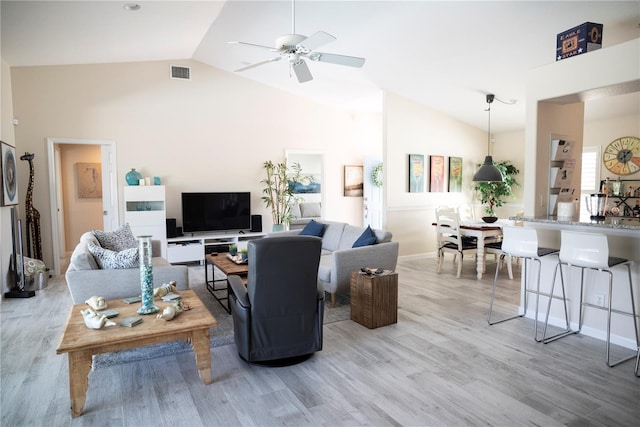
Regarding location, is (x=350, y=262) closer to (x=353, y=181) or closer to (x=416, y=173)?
(x=416, y=173)

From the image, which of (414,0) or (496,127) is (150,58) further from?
(496,127)

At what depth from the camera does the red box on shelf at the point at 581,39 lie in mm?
3512

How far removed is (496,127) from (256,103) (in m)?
4.76

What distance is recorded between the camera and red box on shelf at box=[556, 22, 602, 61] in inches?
138

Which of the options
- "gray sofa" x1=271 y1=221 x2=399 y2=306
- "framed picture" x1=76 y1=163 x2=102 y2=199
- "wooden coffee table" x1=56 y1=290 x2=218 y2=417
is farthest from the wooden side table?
"framed picture" x1=76 y1=163 x2=102 y2=199

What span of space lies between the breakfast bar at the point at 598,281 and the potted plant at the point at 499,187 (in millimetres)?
3955

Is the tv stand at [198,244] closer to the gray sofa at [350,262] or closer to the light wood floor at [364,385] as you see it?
the gray sofa at [350,262]

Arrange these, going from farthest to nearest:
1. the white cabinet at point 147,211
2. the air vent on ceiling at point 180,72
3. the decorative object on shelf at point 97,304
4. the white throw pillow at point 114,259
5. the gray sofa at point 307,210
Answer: the gray sofa at point 307,210, the air vent on ceiling at point 180,72, the white cabinet at point 147,211, the white throw pillow at point 114,259, the decorative object on shelf at point 97,304

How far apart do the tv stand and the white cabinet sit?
0.17 m

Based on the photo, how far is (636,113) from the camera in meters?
6.02

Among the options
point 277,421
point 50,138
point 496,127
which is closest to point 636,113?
point 496,127

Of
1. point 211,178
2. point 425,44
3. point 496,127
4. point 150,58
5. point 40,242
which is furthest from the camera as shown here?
point 496,127

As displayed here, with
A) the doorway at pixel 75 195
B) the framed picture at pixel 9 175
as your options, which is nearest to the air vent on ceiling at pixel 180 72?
the doorway at pixel 75 195

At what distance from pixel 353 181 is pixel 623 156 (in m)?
4.78
